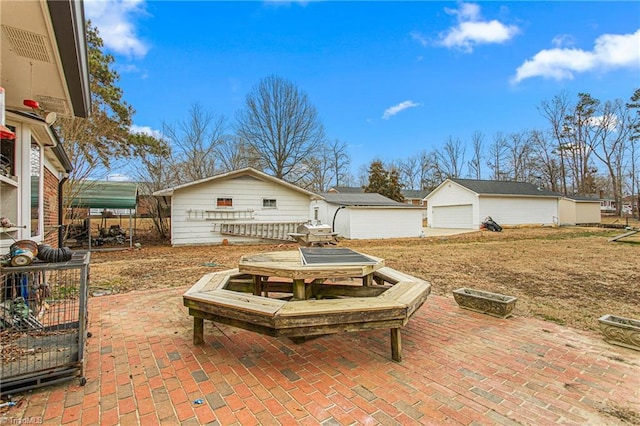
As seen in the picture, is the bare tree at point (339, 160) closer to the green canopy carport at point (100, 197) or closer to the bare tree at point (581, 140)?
the bare tree at point (581, 140)

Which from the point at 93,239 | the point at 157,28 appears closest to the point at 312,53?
the point at 157,28

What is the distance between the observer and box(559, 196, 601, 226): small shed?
24.4 metres

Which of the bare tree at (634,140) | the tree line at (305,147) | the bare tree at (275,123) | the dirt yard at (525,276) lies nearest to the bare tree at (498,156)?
the tree line at (305,147)

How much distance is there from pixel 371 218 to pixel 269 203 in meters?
5.93

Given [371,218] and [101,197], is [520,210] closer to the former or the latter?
[371,218]

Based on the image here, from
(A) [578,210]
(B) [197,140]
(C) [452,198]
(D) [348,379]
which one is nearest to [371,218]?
(C) [452,198]

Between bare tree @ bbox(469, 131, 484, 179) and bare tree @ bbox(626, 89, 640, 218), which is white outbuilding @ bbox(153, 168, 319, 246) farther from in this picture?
bare tree @ bbox(626, 89, 640, 218)

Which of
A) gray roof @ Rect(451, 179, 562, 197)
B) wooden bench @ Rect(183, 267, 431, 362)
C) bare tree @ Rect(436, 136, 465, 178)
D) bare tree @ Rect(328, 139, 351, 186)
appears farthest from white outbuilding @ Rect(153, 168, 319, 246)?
bare tree @ Rect(436, 136, 465, 178)

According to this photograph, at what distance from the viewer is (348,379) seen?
7.63 feet

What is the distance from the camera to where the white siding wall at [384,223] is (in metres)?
16.1

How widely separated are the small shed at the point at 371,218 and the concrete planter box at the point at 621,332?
1305 centimetres

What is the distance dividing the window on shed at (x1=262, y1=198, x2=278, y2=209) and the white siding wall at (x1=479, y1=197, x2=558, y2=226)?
1528 centimetres

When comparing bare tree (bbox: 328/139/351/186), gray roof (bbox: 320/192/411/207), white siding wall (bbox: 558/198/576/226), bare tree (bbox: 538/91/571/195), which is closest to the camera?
gray roof (bbox: 320/192/411/207)

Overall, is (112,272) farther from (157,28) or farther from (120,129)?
(120,129)
